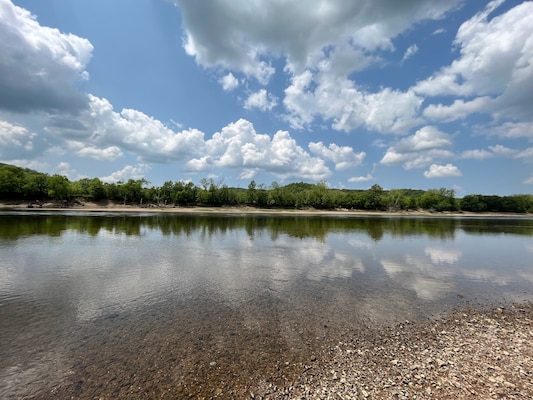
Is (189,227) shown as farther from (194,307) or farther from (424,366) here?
(424,366)

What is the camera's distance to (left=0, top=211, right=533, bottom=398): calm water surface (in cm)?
743

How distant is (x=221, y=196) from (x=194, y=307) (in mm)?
128873

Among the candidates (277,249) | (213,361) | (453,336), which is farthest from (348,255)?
(213,361)

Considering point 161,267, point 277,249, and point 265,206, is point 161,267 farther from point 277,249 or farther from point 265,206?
point 265,206

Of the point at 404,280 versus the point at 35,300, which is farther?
the point at 404,280

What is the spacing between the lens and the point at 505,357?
327 inches

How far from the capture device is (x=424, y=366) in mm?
7691

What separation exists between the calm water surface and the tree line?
104 m

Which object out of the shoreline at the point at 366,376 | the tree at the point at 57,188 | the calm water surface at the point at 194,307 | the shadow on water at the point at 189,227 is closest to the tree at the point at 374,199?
the shadow on water at the point at 189,227

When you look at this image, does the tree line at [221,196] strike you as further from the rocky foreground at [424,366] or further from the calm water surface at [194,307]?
the rocky foreground at [424,366]

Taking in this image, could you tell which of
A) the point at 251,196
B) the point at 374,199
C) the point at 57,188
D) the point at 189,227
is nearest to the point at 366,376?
the point at 189,227

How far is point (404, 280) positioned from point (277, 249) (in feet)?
43.8

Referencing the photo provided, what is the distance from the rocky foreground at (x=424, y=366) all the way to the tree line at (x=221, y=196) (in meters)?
128

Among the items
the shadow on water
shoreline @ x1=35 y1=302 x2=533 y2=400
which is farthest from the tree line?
shoreline @ x1=35 y1=302 x2=533 y2=400
